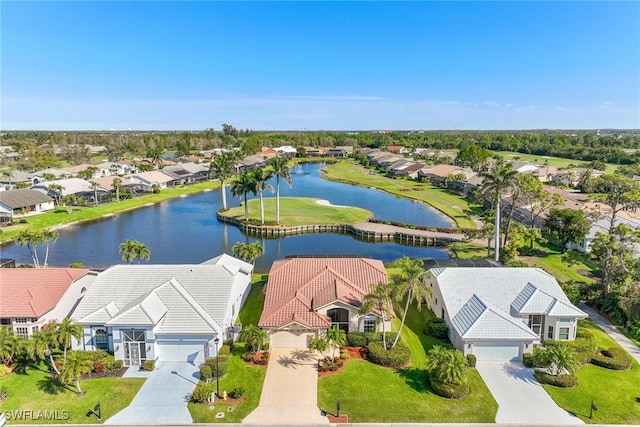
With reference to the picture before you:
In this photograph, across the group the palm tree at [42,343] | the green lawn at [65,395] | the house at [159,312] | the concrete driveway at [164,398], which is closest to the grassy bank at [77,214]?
the house at [159,312]

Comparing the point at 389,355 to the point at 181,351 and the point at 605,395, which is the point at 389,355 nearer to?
the point at 605,395

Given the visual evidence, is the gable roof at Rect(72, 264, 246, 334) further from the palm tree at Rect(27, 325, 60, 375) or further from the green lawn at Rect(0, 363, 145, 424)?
the green lawn at Rect(0, 363, 145, 424)

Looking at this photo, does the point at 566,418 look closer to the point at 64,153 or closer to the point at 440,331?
the point at 440,331

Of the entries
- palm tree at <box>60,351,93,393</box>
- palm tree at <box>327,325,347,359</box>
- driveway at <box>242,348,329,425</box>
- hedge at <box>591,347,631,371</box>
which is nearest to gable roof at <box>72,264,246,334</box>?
palm tree at <box>60,351,93,393</box>

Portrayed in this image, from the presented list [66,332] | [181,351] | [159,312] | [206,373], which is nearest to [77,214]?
[159,312]

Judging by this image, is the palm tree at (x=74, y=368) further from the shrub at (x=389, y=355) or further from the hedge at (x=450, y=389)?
the hedge at (x=450, y=389)
